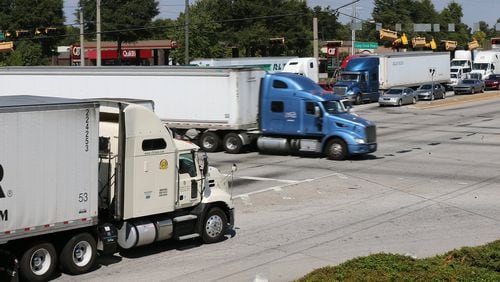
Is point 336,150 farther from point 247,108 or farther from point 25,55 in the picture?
point 25,55

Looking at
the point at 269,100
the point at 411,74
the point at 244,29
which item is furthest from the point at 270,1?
the point at 269,100

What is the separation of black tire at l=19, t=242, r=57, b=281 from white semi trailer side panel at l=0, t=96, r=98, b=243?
335 mm

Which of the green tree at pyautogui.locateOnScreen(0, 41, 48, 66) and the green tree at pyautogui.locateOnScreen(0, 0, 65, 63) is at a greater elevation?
the green tree at pyautogui.locateOnScreen(0, 0, 65, 63)

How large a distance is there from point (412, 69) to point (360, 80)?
7.50m

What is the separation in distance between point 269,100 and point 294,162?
3030mm

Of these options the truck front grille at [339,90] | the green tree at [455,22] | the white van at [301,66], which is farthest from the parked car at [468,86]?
the green tree at [455,22]

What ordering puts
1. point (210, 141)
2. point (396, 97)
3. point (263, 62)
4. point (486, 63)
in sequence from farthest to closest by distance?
point (486, 63) < point (263, 62) < point (396, 97) < point (210, 141)

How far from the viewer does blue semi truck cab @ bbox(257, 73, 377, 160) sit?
1096 inches

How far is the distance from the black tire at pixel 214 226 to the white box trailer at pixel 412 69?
44.2 meters

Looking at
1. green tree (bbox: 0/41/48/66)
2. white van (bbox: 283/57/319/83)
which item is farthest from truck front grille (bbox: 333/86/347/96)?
green tree (bbox: 0/41/48/66)

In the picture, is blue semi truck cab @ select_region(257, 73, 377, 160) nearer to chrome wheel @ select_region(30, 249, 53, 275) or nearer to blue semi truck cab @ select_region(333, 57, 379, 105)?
chrome wheel @ select_region(30, 249, 53, 275)

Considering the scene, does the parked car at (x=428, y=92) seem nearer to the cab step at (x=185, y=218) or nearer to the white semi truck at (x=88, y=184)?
the white semi truck at (x=88, y=184)

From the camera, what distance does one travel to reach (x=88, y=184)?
12.5 meters

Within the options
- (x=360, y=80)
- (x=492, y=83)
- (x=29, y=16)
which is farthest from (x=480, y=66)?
(x=29, y=16)
